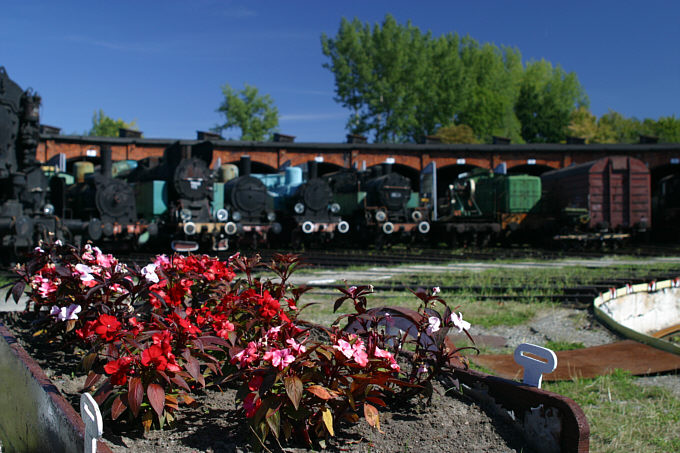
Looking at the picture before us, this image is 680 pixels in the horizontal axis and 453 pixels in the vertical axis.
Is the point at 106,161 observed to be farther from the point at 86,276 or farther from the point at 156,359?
the point at 156,359

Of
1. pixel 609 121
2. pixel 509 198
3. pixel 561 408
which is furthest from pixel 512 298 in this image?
pixel 609 121

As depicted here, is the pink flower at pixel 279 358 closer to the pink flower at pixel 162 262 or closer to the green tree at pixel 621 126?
the pink flower at pixel 162 262

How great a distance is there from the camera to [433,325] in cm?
262

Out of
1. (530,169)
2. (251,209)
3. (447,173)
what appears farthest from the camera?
(447,173)

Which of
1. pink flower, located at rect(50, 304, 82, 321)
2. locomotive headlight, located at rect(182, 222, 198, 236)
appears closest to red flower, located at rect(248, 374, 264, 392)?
pink flower, located at rect(50, 304, 82, 321)

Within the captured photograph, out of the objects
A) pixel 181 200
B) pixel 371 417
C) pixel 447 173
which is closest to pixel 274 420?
pixel 371 417

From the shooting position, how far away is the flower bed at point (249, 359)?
2.24 metres

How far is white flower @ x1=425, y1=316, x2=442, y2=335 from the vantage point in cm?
262

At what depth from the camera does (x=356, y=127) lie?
5616 cm

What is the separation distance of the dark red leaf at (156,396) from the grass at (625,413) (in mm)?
2354

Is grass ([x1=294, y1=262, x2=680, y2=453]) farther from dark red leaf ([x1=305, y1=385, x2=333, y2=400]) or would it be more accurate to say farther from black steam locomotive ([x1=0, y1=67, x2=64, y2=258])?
black steam locomotive ([x1=0, y1=67, x2=64, y2=258])

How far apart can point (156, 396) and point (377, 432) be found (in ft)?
3.25

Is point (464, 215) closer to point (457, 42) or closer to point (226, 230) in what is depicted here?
point (226, 230)

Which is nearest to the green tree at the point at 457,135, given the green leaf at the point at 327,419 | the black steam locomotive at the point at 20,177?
the black steam locomotive at the point at 20,177
